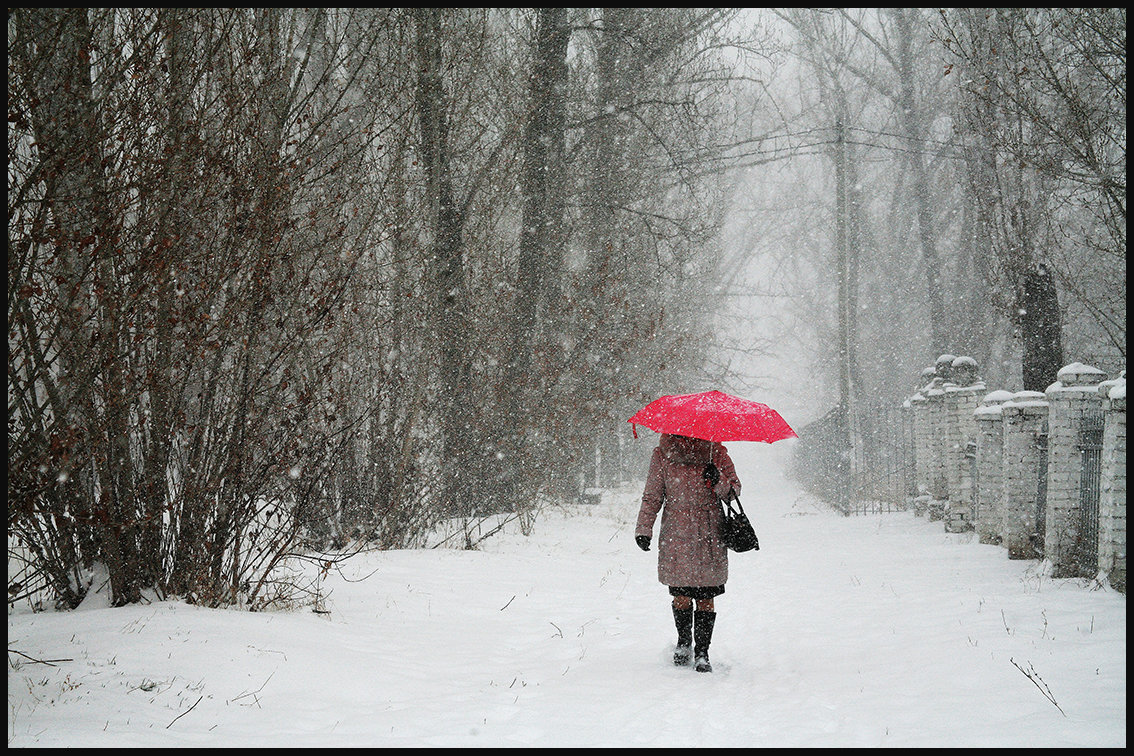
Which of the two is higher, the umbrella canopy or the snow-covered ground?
the umbrella canopy

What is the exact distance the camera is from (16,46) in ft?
13.9

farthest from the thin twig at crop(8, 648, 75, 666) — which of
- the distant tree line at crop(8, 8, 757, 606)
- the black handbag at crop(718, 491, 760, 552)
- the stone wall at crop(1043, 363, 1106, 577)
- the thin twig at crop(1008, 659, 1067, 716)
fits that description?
the stone wall at crop(1043, 363, 1106, 577)

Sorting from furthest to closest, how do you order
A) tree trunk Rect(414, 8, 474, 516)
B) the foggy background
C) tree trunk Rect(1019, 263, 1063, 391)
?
tree trunk Rect(1019, 263, 1063, 391) → tree trunk Rect(414, 8, 474, 516) → the foggy background

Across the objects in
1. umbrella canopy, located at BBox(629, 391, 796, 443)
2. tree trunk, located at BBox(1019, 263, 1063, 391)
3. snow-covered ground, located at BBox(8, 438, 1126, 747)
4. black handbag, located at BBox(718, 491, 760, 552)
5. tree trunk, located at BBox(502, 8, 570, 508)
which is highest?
tree trunk, located at BBox(502, 8, 570, 508)

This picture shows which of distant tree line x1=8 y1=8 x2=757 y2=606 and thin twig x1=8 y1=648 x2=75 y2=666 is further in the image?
distant tree line x1=8 y1=8 x2=757 y2=606

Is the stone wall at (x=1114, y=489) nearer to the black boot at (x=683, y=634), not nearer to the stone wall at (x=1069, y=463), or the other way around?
the stone wall at (x=1069, y=463)

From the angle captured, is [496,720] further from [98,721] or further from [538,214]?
[538,214]

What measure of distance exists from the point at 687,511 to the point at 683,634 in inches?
32.9

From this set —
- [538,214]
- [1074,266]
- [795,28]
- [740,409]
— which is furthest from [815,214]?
[740,409]

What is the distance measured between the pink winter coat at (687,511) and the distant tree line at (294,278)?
7.67ft

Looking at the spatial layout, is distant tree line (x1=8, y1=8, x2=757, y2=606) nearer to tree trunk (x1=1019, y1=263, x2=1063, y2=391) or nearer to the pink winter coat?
the pink winter coat

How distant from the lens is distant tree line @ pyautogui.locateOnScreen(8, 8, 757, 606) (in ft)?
15.5

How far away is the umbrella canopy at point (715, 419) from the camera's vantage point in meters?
5.17

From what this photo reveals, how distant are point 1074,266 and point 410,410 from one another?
19291 mm
